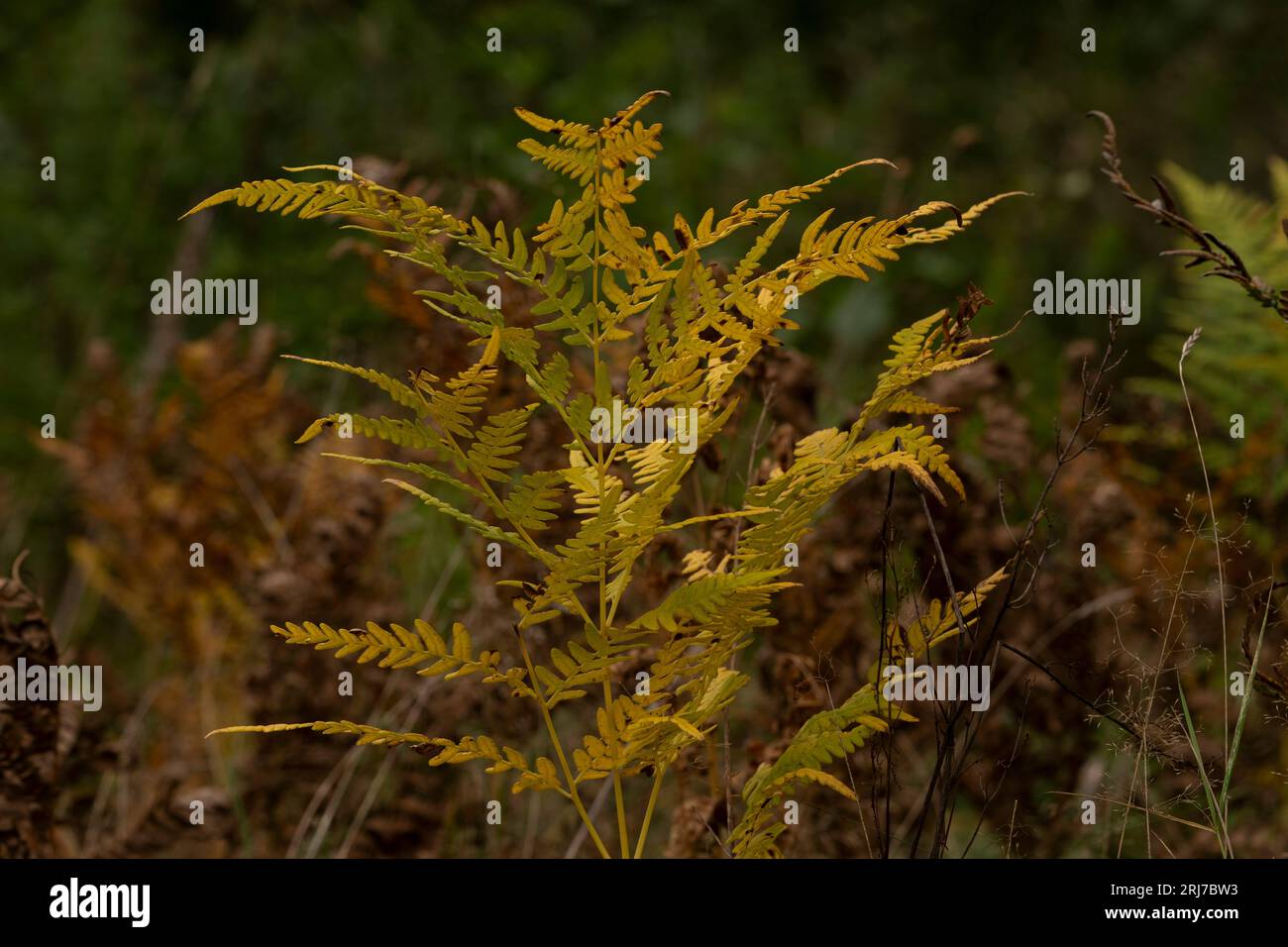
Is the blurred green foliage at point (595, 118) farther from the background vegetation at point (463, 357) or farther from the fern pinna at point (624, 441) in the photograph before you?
the fern pinna at point (624, 441)

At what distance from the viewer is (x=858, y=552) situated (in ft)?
9.96

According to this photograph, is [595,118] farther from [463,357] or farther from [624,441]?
[624,441]

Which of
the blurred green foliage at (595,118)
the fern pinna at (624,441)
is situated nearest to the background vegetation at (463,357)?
the blurred green foliage at (595,118)

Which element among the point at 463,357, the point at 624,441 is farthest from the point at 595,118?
the point at 624,441

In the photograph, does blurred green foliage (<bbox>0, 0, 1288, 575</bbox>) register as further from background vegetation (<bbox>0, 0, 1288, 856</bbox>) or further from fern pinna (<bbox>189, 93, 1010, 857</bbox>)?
fern pinna (<bbox>189, 93, 1010, 857</bbox>)

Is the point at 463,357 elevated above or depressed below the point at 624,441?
above

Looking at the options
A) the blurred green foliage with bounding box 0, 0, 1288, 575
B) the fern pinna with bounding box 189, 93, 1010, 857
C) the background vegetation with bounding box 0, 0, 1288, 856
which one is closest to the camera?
the fern pinna with bounding box 189, 93, 1010, 857

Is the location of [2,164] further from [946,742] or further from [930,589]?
[946,742]

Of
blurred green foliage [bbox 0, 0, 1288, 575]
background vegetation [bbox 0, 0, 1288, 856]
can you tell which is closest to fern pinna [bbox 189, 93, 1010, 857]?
background vegetation [bbox 0, 0, 1288, 856]

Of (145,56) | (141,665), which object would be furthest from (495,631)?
(145,56)

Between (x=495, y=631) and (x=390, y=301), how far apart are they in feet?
2.56

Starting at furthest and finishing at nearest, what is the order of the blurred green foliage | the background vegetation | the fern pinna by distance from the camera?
the blurred green foliage, the background vegetation, the fern pinna
